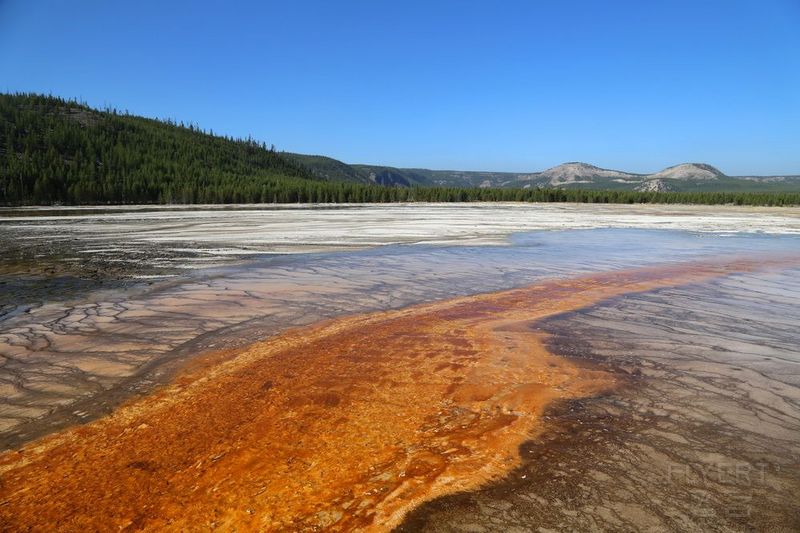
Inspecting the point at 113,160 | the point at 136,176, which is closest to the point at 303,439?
the point at 136,176

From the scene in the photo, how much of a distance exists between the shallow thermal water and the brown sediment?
0.32 meters

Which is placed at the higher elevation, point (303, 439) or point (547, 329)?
point (547, 329)

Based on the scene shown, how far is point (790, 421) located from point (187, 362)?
5821 millimetres

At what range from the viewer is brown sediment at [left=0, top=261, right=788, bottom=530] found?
2984 mm

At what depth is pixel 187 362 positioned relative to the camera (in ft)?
18.2

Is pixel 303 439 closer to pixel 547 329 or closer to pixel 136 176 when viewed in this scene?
pixel 547 329

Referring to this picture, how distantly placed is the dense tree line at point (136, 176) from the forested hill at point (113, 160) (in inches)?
6.5

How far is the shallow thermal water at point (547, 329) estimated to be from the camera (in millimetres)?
3107

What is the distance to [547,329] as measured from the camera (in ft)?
22.8

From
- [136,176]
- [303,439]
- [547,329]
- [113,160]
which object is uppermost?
[113,160]

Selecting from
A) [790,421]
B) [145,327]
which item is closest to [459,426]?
[790,421]

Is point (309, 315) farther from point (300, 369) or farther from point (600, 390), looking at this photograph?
point (600, 390)

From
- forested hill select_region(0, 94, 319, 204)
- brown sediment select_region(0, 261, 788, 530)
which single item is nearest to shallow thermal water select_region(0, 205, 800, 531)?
brown sediment select_region(0, 261, 788, 530)

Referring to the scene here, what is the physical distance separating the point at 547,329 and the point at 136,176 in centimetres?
8109
